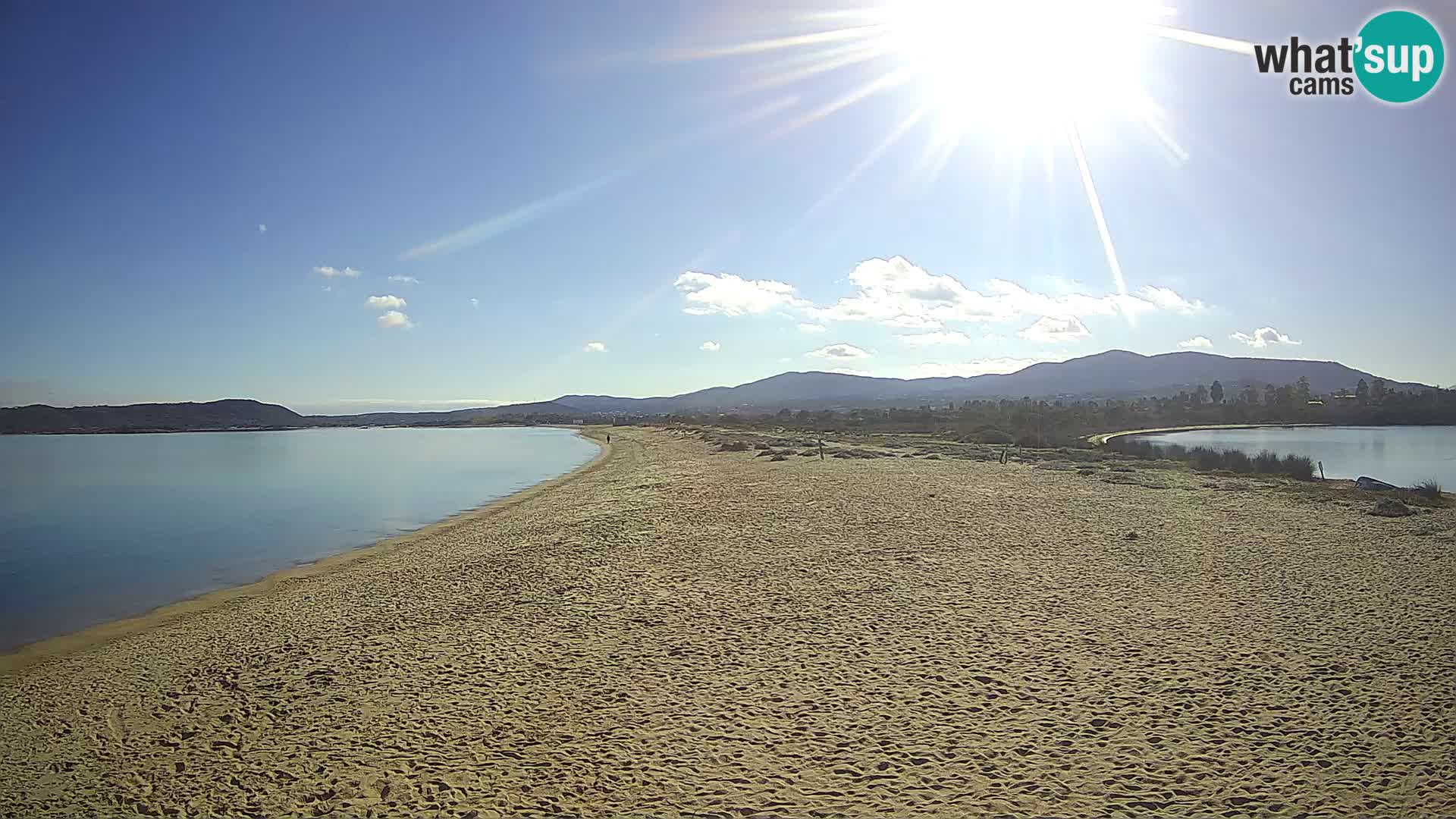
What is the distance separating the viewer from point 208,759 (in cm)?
602

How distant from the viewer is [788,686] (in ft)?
23.4

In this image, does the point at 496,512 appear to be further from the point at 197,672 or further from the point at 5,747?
the point at 5,747

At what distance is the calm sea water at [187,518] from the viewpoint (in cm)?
1405

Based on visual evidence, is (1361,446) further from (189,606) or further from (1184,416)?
(189,606)

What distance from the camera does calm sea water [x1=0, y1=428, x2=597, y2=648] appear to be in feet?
46.1

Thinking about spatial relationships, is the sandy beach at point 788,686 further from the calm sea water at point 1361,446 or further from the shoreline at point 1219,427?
the shoreline at point 1219,427

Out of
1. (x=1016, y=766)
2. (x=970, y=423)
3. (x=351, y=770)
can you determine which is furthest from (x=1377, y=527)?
(x=970, y=423)

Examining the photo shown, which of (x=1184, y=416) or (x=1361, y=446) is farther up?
(x=1184, y=416)

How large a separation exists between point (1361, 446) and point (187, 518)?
67.4 m

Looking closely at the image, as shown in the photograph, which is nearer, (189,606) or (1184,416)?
(189,606)

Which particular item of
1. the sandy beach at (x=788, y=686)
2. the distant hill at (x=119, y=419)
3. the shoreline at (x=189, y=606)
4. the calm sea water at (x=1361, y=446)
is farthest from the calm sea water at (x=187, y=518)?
the distant hill at (x=119, y=419)

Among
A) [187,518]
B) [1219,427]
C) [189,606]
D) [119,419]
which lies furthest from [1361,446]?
[119,419]

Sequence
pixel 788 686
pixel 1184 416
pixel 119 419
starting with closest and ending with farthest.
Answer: pixel 788 686 < pixel 1184 416 < pixel 119 419

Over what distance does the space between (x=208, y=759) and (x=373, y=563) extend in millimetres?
9498
